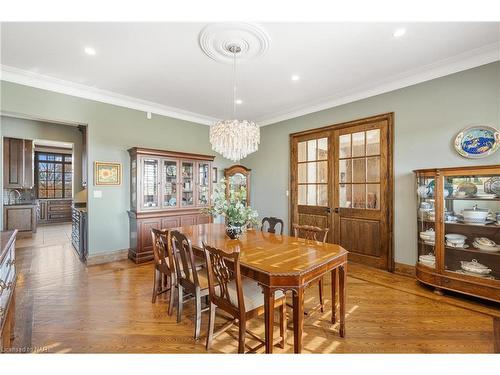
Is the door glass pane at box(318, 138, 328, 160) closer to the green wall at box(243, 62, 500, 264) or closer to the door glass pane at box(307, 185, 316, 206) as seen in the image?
the green wall at box(243, 62, 500, 264)

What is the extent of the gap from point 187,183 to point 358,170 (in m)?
3.11

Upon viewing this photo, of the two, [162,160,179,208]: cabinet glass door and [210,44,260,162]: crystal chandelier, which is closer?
[210,44,260,162]: crystal chandelier

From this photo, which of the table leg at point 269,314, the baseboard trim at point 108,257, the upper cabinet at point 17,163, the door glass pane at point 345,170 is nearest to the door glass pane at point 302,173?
the door glass pane at point 345,170

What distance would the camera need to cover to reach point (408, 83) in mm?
3295

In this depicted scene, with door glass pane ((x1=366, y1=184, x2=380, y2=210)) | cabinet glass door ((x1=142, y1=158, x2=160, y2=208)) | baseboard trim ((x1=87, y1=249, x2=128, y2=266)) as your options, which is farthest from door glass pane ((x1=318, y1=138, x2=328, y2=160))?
baseboard trim ((x1=87, y1=249, x2=128, y2=266))

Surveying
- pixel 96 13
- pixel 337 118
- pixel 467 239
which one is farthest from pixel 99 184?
pixel 467 239

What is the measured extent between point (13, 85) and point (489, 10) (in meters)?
5.06

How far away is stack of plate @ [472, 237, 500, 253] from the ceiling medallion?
10.4ft

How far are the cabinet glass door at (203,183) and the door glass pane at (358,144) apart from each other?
278cm

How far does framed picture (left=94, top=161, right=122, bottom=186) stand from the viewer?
3.89 metres

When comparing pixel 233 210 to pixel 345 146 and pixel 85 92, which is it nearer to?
pixel 345 146

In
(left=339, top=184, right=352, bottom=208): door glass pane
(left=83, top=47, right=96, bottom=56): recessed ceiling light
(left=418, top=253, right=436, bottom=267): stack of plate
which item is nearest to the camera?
(left=83, top=47, right=96, bottom=56): recessed ceiling light

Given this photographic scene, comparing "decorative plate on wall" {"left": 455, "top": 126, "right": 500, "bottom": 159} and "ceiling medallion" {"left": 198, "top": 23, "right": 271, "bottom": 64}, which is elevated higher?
"ceiling medallion" {"left": 198, "top": 23, "right": 271, "bottom": 64}

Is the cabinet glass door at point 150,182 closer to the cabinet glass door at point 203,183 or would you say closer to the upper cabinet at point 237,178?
the cabinet glass door at point 203,183
